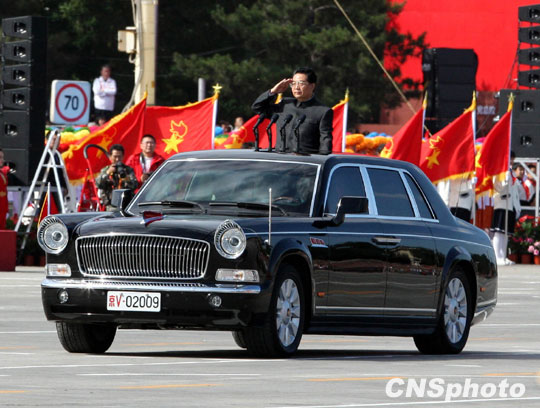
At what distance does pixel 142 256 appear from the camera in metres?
13.4

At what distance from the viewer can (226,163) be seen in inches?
571

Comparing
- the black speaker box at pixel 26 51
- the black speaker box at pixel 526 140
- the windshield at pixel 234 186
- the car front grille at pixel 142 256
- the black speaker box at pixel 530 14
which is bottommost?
the car front grille at pixel 142 256

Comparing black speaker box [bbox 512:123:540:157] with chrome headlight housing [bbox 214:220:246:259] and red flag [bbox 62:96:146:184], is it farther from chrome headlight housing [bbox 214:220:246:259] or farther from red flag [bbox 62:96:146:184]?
chrome headlight housing [bbox 214:220:246:259]

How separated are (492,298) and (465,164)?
18191 mm

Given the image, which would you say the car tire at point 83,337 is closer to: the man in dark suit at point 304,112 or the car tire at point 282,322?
the car tire at point 282,322

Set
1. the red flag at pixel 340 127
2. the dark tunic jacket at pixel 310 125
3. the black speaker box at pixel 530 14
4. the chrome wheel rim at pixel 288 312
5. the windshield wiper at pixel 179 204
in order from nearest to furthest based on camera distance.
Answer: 1. the chrome wheel rim at pixel 288 312
2. the windshield wiper at pixel 179 204
3. the dark tunic jacket at pixel 310 125
4. the red flag at pixel 340 127
5. the black speaker box at pixel 530 14

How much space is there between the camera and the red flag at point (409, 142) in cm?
3366

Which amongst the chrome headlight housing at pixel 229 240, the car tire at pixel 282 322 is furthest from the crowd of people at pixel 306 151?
the chrome headlight housing at pixel 229 240

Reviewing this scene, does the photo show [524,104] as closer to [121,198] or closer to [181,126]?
[181,126]

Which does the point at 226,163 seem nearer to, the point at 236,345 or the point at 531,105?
the point at 236,345

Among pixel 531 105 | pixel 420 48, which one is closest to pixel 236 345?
pixel 531 105

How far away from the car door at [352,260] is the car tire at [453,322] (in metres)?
0.81

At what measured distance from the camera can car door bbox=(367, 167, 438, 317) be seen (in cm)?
1470

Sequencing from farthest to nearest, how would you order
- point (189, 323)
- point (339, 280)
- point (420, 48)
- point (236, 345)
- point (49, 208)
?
point (420, 48) < point (49, 208) < point (236, 345) < point (339, 280) < point (189, 323)
